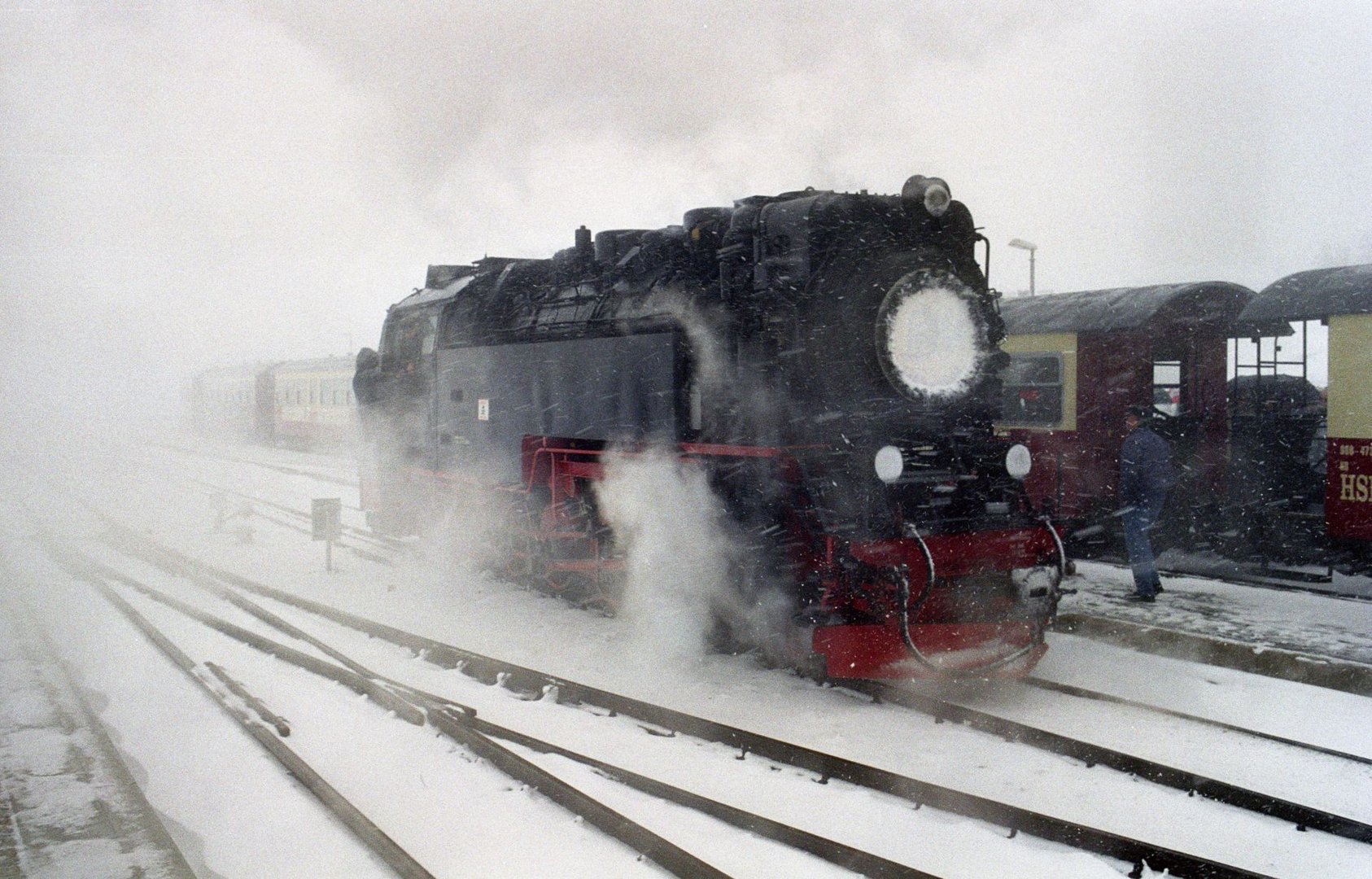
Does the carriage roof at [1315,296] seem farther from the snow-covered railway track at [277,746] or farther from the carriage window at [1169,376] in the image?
the snow-covered railway track at [277,746]

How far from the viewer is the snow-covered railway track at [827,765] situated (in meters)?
3.49

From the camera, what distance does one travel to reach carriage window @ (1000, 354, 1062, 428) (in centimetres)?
1040

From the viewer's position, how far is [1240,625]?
22.4 feet

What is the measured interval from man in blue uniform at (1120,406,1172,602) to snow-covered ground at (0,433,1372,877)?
252mm

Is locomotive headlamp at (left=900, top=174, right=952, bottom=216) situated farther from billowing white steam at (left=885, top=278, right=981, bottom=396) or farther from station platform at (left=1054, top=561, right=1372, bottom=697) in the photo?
station platform at (left=1054, top=561, right=1372, bottom=697)

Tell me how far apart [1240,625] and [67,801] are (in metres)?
7.04

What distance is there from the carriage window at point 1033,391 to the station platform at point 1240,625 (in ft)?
7.92

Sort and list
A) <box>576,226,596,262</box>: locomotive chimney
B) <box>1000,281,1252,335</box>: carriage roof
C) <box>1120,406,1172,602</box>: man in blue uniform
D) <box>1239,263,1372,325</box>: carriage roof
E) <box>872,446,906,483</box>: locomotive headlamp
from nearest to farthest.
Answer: <box>872,446,906,483</box>: locomotive headlamp → <box>1120,406,1172,602</box>: man in blue uniform → <box>576,226,596,262</box>: locomotive chimney → <box>1239,263,1372,325</box>: carriage roof → <box>1000,281,1252,335</box>: carriage roof

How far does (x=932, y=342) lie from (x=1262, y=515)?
5600 mm

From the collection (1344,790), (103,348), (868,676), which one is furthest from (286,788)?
(103,348)

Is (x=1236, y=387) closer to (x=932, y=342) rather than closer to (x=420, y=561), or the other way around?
(x=932, y=342)

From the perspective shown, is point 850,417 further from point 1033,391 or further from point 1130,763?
point 1033,391

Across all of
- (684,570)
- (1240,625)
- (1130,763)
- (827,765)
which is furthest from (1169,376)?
(827,765)

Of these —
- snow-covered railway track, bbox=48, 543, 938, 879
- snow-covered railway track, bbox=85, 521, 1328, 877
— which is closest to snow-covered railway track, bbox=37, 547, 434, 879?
snow-covered railway track, bbox=48, 543, 938, 879
